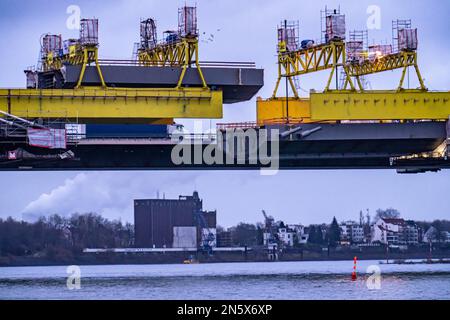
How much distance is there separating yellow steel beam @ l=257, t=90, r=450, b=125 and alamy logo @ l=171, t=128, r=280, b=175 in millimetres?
2644

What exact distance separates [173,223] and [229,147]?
104795 mm

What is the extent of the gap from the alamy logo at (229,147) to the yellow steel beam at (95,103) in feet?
8.21

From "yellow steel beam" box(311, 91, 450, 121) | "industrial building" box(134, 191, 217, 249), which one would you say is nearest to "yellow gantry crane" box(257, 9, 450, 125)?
"yellow steel beam" box(311, 91, 450, 121)

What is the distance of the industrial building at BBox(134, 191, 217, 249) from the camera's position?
169375 millimetres

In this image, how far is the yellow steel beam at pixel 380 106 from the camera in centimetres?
8450

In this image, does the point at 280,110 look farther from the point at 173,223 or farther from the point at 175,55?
the point at 173,223

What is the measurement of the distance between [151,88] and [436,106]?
22.0m

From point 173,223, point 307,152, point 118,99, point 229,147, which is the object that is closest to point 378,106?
point 307,152

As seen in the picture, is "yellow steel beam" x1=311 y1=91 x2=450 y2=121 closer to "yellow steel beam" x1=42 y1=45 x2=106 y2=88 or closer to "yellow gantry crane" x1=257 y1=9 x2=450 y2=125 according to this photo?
"yellow gantry crane" x1=257 y1=9 x2=450 y2=125

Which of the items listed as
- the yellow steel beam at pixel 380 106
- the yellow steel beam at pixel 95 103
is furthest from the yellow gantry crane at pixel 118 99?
the yellow steel beam at pixel 380 106

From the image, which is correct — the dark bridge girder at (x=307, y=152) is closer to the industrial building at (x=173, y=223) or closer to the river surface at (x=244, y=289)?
the river surface at (x=244, y=289)

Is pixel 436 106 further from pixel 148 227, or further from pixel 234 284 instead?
pixel 148 227

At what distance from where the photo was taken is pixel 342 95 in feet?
281
